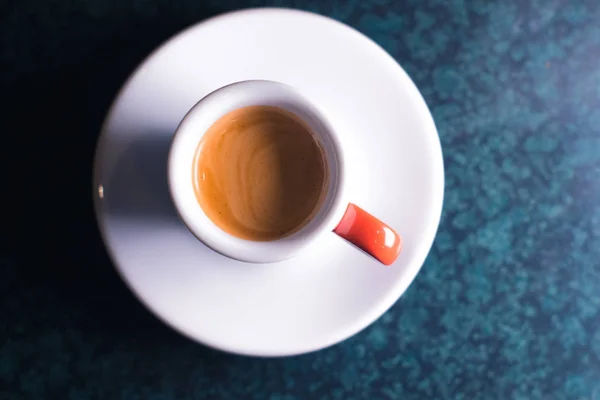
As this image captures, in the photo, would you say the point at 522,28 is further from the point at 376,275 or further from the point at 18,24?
the point at 18,24

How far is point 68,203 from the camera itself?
3.13 ft

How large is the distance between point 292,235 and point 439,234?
378 mm

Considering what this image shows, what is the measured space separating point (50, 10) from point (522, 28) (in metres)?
0.82

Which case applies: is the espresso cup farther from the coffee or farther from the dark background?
the dark background

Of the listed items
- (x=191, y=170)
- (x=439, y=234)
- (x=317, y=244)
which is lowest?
(x=439, y=234)

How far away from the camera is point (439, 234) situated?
3.19ft

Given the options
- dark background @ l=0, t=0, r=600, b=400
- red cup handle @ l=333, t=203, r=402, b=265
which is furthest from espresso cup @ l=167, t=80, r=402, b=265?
dark background @ l=0, t=0, r=600, b=400

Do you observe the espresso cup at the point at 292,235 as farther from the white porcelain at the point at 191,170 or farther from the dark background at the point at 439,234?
the dark background at the point at 439,234

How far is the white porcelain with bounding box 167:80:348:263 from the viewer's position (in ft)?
2.13

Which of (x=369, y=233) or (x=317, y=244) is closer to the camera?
(x=369, y=233)

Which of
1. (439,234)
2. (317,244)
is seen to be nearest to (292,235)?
(317,244)

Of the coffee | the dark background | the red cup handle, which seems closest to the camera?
the red cup handle

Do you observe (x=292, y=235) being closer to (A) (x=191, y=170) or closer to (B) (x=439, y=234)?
(A) (x=191, y=170)

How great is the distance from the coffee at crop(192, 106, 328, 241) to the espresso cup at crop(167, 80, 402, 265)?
0.07 m
